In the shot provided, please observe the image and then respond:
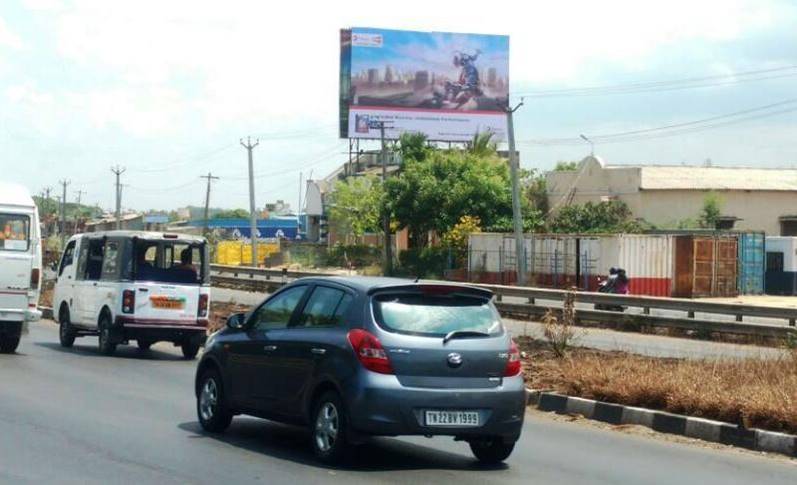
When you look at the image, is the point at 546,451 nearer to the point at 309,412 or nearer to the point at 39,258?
the point at 309,412

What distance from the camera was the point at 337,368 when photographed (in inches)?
368

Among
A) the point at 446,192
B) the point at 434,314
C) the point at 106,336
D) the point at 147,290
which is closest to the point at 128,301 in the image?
the point at 147,290

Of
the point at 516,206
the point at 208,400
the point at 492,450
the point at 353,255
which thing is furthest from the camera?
the point at 353,255

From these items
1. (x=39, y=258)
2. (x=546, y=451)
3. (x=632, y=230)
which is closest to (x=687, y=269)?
(x=632, y=230)

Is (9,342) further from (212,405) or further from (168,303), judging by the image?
(212,405)

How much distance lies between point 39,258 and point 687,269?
31.1 meters

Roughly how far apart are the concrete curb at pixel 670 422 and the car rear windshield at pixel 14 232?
9.14 metres

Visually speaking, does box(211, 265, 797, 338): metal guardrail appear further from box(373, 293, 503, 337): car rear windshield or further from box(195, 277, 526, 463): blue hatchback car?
box(195, 277, 526, 463): blue hatchback car

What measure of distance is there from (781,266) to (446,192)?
1707cm

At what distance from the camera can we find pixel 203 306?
20.3m

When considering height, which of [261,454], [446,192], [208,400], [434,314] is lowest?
[261,454]

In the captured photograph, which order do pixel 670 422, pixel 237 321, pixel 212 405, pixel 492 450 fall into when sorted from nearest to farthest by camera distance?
pixel 492 450
pixel 237 321
pixel 212 405
pixel 670 422

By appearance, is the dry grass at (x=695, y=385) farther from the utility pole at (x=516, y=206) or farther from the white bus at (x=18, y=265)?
the utility pole at (x=516, y=206)

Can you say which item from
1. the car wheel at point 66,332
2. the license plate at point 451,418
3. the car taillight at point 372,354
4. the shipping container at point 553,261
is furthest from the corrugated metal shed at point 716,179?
the car taillight at point 372,354
